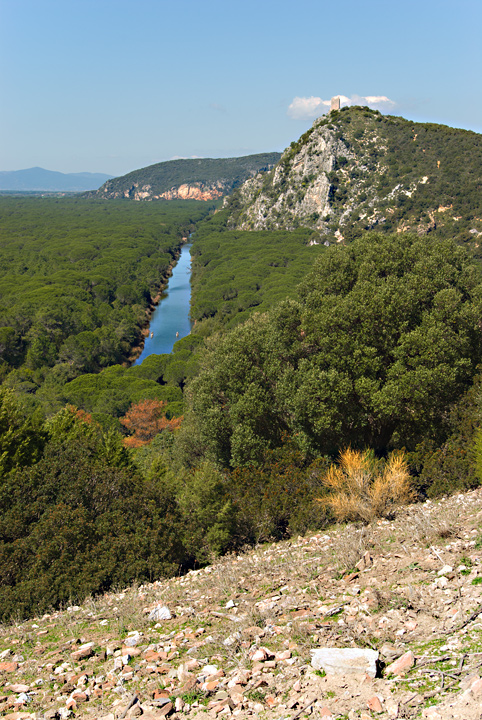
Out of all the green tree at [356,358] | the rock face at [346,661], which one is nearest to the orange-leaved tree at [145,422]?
the green tree at [356,358]

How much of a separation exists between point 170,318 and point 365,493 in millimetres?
69383

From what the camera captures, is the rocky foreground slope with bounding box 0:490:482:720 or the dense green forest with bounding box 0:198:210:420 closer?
the rocky foreground slope with bounding box 0:490:482:720

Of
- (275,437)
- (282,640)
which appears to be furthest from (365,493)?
(275,437)

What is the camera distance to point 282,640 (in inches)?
282

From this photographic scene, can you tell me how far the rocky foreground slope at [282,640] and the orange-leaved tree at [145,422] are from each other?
27.1 m

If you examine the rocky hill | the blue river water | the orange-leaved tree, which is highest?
the rocky hill

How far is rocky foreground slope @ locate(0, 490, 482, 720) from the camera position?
5781 millimetres

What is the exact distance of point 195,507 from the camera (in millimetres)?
14391

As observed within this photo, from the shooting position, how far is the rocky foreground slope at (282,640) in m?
5.78

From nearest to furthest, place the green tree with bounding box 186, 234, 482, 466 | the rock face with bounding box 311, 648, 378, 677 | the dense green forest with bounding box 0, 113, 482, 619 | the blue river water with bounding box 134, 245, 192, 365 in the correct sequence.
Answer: the rock face with bounding box 311, 648, 378, 677 → the dense green forest with bounding box 0, 113, 482, 619 → the green tree with bounding box 186, 234, 482, 466 → the blue river water with bounding box 134, 245, 192, 365

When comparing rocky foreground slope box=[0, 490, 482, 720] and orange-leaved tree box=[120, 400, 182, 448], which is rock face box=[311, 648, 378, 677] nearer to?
rocky foreground slope box=[0, 490, 482, 720]

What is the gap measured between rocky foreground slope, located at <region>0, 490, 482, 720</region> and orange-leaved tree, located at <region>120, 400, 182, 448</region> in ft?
88.8

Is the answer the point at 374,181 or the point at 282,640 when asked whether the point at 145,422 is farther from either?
the point at 374,181

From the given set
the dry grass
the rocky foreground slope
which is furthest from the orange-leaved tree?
the rocky foreground slope
